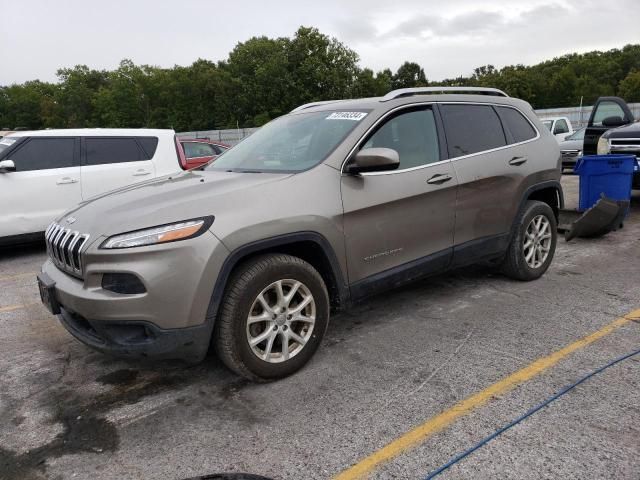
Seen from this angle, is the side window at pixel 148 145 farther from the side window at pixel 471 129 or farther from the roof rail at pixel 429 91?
the side window at pixel 471 129

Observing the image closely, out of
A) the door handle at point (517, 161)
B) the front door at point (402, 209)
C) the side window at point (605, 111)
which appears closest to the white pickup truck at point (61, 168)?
the front door at point (402, 209)

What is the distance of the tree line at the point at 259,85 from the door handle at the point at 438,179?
192ft

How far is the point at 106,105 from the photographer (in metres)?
71.6

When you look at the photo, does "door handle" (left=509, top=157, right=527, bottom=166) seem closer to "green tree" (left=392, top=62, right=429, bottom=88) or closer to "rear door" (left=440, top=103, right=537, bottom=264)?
"rear door" (left=440, top=103, right=537, bottom=264)

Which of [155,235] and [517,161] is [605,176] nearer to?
[517,161]

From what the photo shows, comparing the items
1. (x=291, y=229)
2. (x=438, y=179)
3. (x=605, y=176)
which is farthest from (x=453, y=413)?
(x=605, y=176)

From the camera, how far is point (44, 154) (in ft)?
23.4

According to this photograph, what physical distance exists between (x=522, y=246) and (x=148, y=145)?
18.5 ft

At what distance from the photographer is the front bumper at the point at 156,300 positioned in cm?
271

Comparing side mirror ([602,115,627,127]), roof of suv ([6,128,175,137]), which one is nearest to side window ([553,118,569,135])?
side mirror ([602,115,627,127])

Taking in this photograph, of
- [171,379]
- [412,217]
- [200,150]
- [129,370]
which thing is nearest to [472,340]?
[412,217]

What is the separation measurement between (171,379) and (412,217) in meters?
1.95

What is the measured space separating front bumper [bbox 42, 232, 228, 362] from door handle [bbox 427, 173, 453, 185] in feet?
5.79

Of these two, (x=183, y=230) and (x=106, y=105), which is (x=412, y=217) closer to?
(x=183, y=230)
